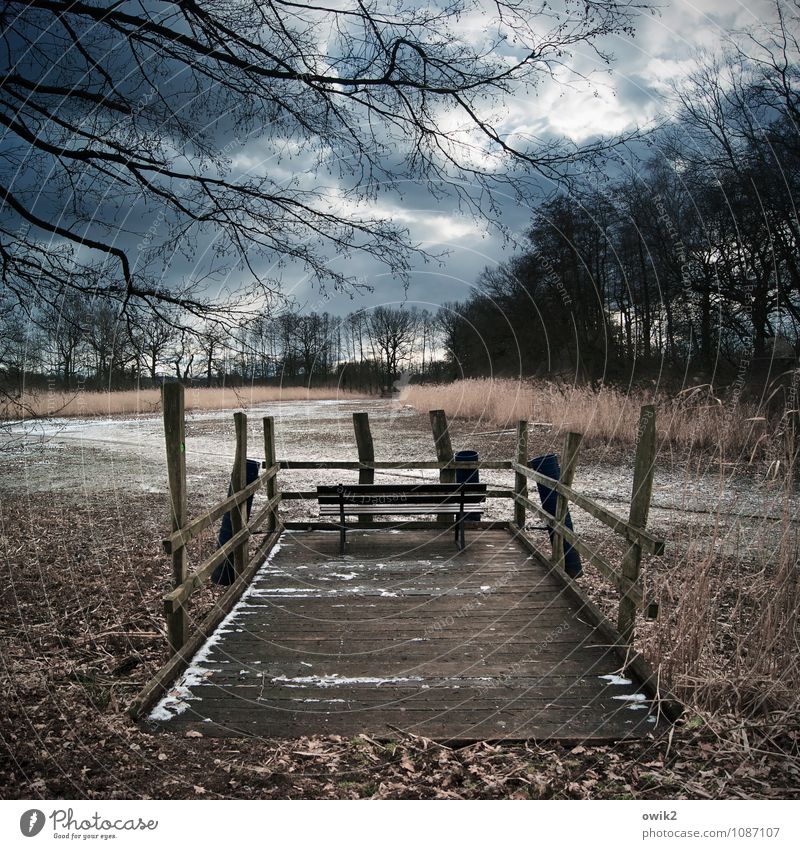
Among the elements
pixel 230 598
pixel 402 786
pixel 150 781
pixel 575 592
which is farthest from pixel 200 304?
pixel 575 592

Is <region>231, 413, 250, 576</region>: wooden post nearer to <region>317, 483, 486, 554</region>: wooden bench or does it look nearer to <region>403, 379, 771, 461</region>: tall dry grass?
<region>317, 483, 486, 554</region>: wooden bench

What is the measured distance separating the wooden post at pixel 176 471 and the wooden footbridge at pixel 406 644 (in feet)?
0.03

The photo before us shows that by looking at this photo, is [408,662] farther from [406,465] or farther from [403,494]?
[406,465]

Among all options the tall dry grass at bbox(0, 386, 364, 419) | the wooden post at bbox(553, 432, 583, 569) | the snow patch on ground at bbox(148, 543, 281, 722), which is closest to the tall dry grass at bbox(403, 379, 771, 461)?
the wooden post at bbox(553, 432, 583, 569)

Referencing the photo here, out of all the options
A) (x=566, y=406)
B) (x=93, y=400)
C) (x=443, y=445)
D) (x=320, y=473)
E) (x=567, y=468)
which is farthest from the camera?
(x=566, y=406)

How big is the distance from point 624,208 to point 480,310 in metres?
3.32

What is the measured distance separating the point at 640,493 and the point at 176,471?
3.20m

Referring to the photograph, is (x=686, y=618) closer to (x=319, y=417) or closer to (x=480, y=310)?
(x=480, y=310)

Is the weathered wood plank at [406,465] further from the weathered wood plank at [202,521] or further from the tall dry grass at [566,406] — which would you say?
the tall dry grass at [566,406]

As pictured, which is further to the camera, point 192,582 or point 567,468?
point 567,468

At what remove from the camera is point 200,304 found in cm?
464

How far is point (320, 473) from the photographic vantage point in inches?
481

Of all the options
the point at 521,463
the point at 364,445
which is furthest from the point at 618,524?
the point at 364,445

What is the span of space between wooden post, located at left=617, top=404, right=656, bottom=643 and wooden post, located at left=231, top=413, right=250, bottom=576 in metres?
3.55
